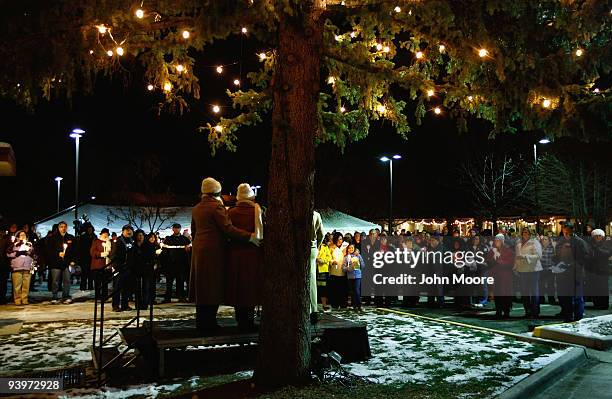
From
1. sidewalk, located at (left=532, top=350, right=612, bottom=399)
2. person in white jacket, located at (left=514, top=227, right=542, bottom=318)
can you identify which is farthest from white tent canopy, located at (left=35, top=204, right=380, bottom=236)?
sidewalk, located at (left=532, top=350, right=612, bottom=399)

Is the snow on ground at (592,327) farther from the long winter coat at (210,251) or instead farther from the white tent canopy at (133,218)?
the white tent canopy at (133,218)

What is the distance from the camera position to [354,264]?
14.7m

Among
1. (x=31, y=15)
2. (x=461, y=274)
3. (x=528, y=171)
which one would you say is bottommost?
(x=461, y=274)

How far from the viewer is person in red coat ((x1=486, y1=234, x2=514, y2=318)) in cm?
1325

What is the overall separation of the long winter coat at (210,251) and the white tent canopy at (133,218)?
19132 millimetres

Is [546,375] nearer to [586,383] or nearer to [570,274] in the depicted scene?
[586,383]

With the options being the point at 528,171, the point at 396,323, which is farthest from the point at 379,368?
the point at 528,171

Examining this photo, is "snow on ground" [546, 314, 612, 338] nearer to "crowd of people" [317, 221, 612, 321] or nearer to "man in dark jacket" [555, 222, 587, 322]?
"man in dark jacket" [555, 222, 587, 322]

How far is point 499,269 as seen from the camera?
46.7ft

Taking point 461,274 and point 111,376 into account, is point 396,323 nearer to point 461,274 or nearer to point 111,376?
point 461,274

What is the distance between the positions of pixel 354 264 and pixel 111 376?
27.8 ft

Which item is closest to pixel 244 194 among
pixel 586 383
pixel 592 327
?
pixel 586 383

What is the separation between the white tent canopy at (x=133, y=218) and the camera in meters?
26.3

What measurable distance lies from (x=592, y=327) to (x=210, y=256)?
774 cm
